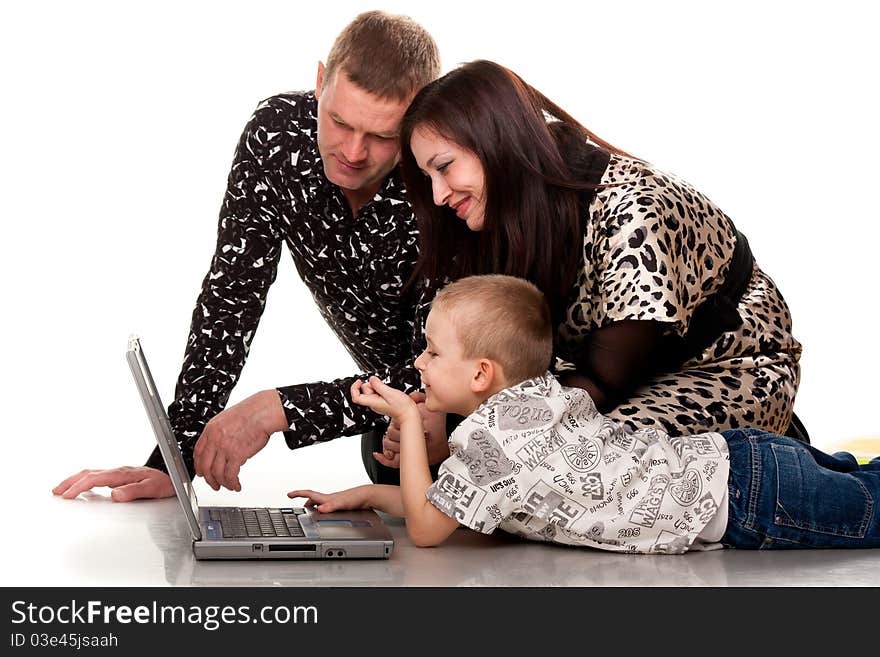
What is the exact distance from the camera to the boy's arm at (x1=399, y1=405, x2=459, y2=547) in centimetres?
181

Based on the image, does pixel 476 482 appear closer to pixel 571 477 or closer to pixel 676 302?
pixel 571 477

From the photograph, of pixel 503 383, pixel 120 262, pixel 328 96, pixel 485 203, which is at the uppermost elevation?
pixel 328 96

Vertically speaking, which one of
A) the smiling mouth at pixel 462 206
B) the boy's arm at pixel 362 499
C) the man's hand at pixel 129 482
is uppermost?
the smiling mouth at pixel 462 206

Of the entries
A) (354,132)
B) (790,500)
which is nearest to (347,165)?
(354,132)

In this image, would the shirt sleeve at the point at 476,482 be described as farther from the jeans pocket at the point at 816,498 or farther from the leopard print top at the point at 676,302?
the jeans pocket at the point at 816,498

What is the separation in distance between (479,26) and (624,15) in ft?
1.85

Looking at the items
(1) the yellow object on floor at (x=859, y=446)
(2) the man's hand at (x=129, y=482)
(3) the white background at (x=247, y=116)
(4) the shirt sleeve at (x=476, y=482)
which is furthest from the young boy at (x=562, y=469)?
(3) the white background at (x=247, y=116)

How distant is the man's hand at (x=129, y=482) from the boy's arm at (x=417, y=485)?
679mm

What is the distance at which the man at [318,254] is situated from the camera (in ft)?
7.36

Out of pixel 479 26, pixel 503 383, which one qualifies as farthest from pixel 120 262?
pixel 503 383

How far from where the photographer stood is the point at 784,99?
4.67 meters

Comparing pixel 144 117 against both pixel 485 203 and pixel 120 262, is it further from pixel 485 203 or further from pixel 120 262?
pixel 485 203

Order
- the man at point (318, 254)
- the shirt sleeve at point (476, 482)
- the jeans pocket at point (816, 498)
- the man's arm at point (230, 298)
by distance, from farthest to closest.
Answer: the man's arm at point (230, 298)
the man at point (318, 254)
the jeans pocket at point (816, 498)
the shirt sleeve at point (476, 482)

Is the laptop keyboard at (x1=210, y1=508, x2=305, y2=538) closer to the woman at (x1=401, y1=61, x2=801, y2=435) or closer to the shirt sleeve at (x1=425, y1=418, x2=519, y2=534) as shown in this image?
the shirt sleeve at (x1=425, y1=418, x2=519, y2=534)
